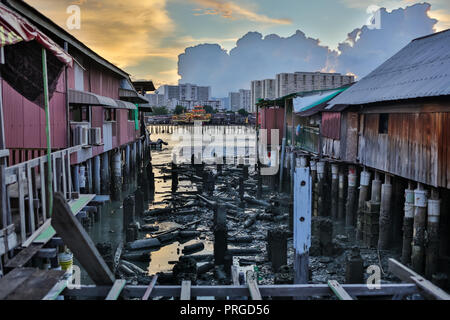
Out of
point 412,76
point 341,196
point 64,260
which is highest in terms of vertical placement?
point 412,76

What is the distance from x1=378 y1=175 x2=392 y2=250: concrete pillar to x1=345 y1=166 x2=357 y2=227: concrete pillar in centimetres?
249

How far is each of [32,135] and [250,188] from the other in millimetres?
14440

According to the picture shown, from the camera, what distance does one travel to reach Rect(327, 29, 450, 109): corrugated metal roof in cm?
1057

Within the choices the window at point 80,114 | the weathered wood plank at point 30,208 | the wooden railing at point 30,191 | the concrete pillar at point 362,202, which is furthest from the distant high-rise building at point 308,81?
the weathered wood plank at point 30,208

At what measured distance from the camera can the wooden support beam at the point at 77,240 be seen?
3888mm

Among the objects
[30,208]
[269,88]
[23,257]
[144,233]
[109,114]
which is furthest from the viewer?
[269,88]

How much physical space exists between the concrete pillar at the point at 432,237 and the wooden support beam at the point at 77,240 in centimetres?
867

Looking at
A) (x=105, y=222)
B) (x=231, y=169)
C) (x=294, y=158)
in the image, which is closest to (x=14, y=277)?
(x=105, y=222)

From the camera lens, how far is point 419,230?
34.6ft

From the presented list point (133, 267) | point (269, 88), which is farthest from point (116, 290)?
point (269, 88)

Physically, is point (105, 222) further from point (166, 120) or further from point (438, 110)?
point (166, 120)

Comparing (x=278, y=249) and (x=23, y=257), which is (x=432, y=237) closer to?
(x=278, y=249)

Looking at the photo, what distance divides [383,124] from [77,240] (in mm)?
12210

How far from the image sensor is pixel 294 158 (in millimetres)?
22438
